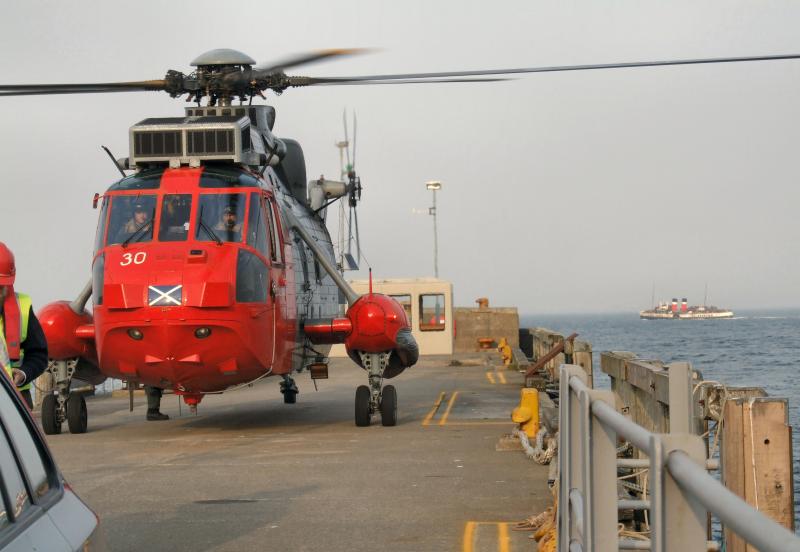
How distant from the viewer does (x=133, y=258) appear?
49.7 feet

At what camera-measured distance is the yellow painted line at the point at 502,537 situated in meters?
8.78

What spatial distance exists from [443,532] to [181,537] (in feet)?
6.71

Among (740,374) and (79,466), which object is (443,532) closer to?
(79,466)

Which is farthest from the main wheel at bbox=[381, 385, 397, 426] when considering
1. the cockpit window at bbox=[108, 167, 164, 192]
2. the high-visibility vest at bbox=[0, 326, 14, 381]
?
the high-visibility vest at bbox=[0, 326, 14, 381]

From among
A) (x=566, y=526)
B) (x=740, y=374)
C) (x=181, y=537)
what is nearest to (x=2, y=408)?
(x=566, y=526)

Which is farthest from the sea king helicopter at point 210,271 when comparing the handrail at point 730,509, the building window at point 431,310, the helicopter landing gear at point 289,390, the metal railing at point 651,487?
the building window at point 431,310

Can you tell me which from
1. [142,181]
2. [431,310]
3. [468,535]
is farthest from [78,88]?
[431,310]

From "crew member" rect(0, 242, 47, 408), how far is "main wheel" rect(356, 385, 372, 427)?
9646mm

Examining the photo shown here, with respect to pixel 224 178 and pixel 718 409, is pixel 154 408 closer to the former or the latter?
pixel 224 178

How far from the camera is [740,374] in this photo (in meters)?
42.0

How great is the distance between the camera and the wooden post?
8820mm

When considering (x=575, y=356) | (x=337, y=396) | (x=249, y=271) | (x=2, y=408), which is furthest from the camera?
(x=337, y=396)

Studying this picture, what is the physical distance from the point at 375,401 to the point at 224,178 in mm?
4197

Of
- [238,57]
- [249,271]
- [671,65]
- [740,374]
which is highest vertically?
[238,57]
